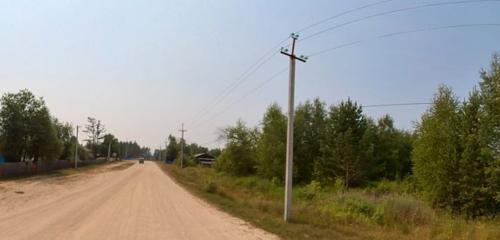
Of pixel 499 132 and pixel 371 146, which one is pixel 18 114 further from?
pixel 499 132

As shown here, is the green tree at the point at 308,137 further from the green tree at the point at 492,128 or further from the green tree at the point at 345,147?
the green tree at the point at 492,128

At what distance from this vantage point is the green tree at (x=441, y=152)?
97.0 feet

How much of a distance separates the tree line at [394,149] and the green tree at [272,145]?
0.11 m

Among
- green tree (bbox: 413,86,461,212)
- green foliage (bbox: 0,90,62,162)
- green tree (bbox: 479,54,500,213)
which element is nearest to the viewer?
green tree (bbox: 479,54,500,213)

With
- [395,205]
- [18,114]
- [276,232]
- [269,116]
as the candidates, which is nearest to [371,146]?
[269,116]

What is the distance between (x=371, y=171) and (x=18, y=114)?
41900 millimetres

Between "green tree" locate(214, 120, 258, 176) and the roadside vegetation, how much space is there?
142 mm

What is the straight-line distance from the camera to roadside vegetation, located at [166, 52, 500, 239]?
18188 mm

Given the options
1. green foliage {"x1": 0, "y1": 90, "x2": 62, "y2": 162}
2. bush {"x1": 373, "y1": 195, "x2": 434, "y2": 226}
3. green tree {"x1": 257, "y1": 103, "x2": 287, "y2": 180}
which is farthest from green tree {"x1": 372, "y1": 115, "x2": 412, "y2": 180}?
green foliage {"x1": 0, "y1": 90, "x2": 62, "y2": 162}

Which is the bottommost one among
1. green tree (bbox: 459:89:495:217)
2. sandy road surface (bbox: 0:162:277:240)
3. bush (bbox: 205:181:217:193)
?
sandy road surface (bbox: 0:162:277:240)

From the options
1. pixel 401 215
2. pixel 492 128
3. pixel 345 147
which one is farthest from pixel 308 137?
pixel 401 215

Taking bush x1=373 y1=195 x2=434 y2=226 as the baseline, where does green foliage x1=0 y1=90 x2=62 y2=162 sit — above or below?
above

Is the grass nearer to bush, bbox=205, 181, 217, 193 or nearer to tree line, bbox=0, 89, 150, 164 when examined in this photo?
bush, bbox=205, 181, 217, 193

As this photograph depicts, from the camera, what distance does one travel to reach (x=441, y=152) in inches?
1190
